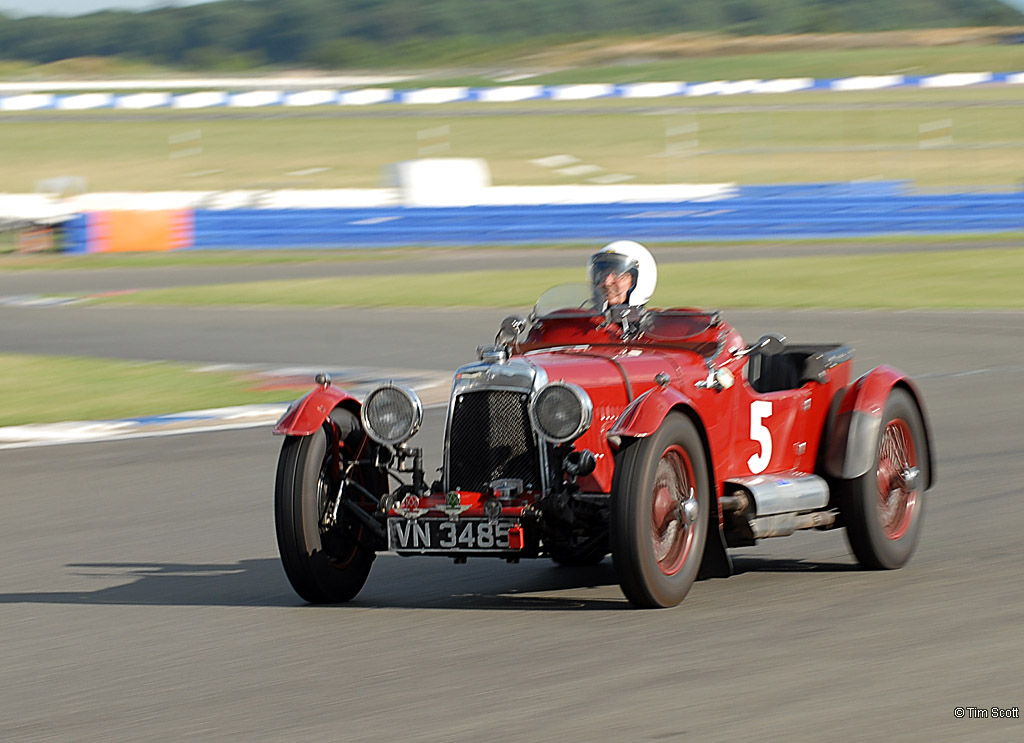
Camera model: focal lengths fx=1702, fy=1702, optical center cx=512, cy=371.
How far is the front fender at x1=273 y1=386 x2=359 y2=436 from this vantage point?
243 inches

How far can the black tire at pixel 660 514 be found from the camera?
5.64m

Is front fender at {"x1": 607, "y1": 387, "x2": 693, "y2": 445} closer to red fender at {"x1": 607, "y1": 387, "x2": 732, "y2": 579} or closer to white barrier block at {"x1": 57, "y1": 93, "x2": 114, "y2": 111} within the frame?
red fender at {"x1": 607, "y1": 387, "x2": 732, "y2": 579}

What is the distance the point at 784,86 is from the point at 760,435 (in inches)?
1875

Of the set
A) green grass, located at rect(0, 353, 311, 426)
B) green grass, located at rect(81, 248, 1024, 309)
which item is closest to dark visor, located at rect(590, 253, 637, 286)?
green grass, located at rect(0, 353, 311, 426)

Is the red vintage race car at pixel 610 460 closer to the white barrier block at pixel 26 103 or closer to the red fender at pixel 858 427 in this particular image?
the red fender at pixel 858 427

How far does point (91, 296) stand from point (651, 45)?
52506 mm

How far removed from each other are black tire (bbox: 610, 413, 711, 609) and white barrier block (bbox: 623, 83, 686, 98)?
4839 cm

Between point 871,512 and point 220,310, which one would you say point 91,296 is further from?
point 871,512

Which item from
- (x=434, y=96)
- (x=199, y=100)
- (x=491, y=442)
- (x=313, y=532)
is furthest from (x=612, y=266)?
(x=199, y=100)

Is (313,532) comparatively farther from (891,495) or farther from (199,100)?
(199,100)

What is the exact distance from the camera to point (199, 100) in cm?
5525

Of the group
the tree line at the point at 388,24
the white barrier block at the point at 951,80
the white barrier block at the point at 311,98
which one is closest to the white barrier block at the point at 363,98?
the white barrier block at the point at 311,98

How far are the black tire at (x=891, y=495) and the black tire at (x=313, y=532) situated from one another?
1911 millimetres

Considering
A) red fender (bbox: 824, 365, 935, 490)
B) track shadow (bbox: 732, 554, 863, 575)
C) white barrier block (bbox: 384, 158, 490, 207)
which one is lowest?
track shadow (bbox: 732, 554, 863, 575)
